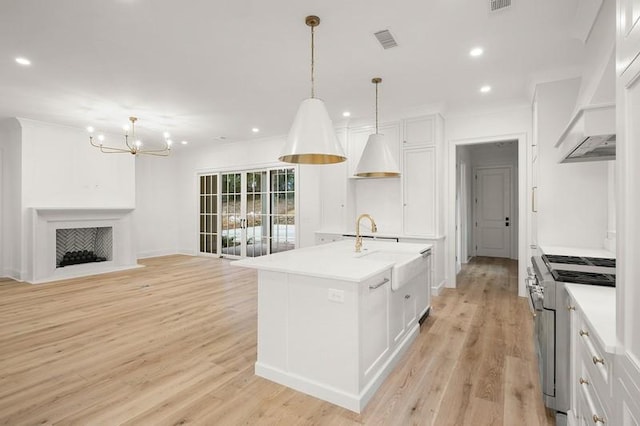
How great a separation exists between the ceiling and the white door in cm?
371

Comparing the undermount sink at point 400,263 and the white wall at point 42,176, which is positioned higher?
the white wall at point 42,176

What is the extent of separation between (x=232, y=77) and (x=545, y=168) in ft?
12.6

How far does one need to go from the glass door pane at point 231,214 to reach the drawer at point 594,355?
694cm

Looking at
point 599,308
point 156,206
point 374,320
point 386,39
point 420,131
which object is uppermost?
point 386,39

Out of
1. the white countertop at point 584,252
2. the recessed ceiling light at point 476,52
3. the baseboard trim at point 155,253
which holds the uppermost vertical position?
the recessed ceiling light at point 476,52

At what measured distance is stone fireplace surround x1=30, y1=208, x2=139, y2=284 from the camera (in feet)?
18.0

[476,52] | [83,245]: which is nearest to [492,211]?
[476,52]

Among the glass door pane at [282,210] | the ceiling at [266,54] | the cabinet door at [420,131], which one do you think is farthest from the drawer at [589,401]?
the glass door pane at [282,210]

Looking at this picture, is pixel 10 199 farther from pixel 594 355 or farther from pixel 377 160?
pixel 594 355

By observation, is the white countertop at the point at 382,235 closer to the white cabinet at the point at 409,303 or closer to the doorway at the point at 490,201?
the white cabinet at the point at 409,303

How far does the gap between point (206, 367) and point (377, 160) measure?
2492 millimetres

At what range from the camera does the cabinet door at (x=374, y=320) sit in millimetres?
2082

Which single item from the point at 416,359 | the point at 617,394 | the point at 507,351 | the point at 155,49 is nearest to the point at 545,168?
the point at 507,351

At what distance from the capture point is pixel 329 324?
2088 mm
